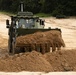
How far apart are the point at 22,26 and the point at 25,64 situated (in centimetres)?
752

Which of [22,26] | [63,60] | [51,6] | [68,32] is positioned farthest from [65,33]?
[51,6]

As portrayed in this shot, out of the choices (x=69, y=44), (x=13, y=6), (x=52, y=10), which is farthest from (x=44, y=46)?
(x=13, y=6)

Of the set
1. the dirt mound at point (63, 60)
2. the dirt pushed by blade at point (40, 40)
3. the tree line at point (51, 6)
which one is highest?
the dirt mound at point (63, 60)

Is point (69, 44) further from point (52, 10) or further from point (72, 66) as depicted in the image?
point (52, 10)

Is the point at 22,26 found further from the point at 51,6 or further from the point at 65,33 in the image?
the point at 51,6

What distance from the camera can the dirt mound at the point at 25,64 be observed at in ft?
28.0

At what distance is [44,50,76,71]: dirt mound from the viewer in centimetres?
896

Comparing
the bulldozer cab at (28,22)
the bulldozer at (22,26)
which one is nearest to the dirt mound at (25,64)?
the bulldozer at (22,26)

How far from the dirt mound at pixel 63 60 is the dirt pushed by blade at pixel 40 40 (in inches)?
143

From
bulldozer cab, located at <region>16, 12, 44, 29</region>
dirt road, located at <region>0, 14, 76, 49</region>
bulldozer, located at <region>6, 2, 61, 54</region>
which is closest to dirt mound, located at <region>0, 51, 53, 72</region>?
bulldozer, located at <region>6, 2, 61, 54</region>

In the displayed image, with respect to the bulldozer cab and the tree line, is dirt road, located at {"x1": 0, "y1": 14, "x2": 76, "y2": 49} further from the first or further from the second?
the tree line

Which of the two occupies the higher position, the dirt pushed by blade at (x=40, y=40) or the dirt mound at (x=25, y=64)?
the dirt mound at (x=25, y=64)

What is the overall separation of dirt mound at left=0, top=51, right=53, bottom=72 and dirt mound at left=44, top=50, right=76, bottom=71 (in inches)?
10.8

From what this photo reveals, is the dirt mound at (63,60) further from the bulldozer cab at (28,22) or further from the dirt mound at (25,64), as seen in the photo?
the bulldozer cab at (28,22)
